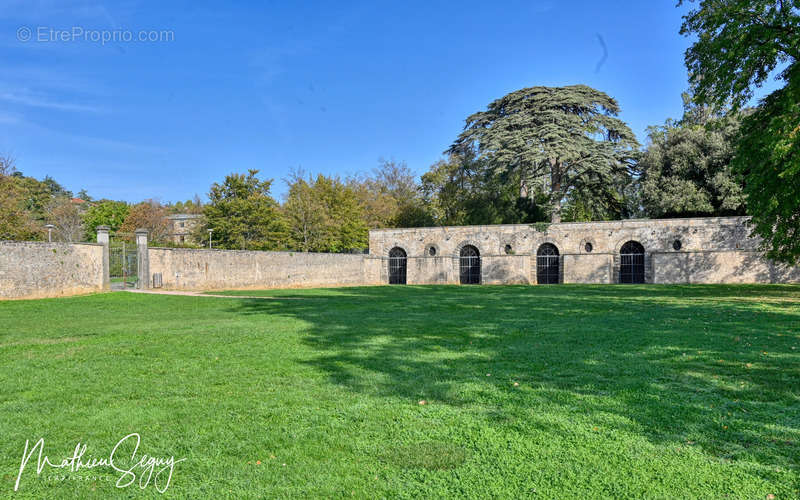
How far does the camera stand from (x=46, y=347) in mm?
7418

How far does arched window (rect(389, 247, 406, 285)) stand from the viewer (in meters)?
35.7

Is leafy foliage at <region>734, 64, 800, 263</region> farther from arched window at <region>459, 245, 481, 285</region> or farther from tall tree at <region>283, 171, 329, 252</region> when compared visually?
tall tree at <region>283, 171, 329, 252</region>

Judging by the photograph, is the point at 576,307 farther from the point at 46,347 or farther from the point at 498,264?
the point at 498,264

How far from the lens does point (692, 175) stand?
3238 centimetres

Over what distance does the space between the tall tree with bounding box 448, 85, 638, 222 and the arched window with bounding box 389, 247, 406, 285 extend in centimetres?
926

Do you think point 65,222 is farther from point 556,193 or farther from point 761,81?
point 761,81

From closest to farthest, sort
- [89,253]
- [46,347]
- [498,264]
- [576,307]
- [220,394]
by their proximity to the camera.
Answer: [220,394] → [46,347] → [576,307] → [89,253] → [498,264]

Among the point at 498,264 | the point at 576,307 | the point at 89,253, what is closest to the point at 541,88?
the point at 498,264

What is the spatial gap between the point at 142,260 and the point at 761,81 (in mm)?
23945

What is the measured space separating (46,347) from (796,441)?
916cm

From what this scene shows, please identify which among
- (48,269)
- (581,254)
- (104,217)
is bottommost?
(48,269)

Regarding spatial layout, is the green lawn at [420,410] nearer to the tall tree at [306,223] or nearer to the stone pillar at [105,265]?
the stone pillar at [105,265]

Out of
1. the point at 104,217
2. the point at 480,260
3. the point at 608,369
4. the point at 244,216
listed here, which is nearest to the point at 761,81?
the point at 608,369

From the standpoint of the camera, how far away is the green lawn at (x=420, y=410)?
2969 mm
